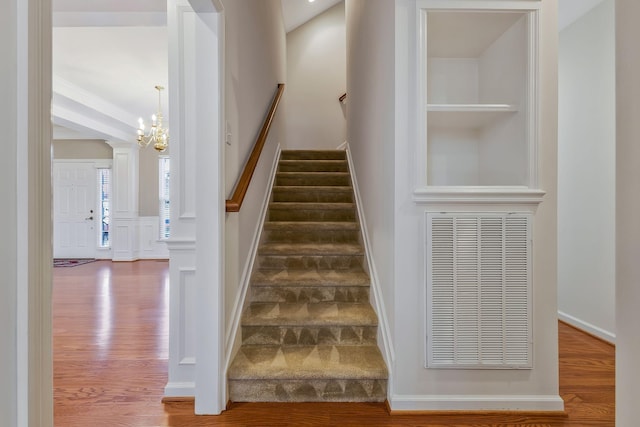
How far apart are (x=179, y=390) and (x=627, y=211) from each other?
2.17m

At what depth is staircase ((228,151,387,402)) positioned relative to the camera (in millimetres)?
1855

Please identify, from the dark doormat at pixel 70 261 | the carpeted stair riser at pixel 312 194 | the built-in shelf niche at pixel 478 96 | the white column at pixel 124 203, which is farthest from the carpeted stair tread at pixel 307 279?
the dark doormat at pixel 70 261

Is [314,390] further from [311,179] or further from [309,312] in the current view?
[311,179]

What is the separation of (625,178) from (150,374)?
8.47ft

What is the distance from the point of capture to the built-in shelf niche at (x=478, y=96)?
1.83 m

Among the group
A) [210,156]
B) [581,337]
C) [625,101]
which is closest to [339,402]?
[210,156]

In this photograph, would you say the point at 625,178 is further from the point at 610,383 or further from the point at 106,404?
the point at 106,404

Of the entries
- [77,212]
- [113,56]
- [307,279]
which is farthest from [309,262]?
[77,212]

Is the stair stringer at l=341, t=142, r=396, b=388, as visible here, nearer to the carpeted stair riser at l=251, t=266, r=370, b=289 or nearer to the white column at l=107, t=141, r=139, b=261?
the carpeted stair riser at l=251, t=266, r=370, b=289

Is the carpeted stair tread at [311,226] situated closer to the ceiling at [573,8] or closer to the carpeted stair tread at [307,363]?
the carpeted stair tread at [307,363]

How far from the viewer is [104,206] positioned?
750cm

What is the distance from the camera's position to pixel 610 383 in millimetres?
2029

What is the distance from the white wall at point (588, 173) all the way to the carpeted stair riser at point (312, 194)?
207 cm

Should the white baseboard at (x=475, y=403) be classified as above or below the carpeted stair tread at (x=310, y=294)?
below
